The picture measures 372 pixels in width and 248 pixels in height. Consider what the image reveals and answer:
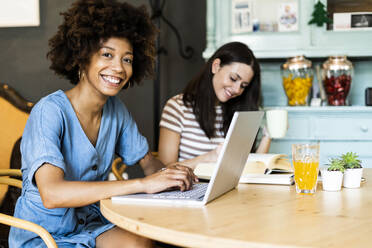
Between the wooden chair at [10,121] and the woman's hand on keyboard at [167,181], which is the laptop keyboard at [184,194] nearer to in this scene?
the woman's hand on keyboard at [167,181]

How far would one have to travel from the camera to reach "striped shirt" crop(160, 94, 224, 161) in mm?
2215

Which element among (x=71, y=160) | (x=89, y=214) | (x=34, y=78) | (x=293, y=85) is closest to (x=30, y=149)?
(x=71, y=160)

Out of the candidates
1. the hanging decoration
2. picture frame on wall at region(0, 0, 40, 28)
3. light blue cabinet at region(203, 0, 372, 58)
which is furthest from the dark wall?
the hanging decoration

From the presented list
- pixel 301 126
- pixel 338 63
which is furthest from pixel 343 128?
pixel 338 63

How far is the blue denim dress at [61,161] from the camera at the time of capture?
51.3 inches

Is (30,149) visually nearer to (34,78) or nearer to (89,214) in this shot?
(89,214)

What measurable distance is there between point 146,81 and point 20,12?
Result: 0.86m

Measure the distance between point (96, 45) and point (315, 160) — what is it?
0.76m

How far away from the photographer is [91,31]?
4.85 feet

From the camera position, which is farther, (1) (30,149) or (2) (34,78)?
(2) (34,78)

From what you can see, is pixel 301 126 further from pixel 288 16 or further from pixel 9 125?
pixel 9 125

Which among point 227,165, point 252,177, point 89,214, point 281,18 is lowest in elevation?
point 89,214

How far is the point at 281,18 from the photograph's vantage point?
9.36ft

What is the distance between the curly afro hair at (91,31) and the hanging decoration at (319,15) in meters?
1.44
